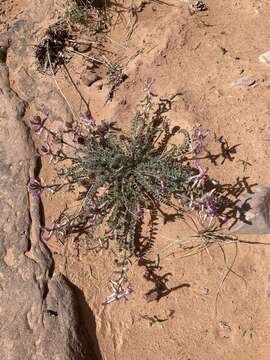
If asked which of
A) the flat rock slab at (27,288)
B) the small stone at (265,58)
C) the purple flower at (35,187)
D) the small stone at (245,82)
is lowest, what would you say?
the flat rock slab at (27,288)

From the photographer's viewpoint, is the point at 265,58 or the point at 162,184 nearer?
the point at 162,184

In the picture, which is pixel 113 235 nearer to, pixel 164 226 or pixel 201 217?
pixel 164 226

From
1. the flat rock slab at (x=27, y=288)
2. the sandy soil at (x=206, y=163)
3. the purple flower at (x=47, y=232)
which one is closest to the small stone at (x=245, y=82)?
the sandy soil at (x=206, y=163)

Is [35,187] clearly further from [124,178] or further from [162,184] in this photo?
[162,184]

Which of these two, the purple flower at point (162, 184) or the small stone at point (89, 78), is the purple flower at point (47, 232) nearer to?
the purple flower at point (162, 184)

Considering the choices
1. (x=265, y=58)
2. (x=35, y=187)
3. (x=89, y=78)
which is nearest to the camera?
(x=35, y=187)

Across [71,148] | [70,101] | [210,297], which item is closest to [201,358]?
[210,297]

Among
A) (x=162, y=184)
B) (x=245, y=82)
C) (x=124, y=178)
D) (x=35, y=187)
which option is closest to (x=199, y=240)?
(x=162, y=184)
